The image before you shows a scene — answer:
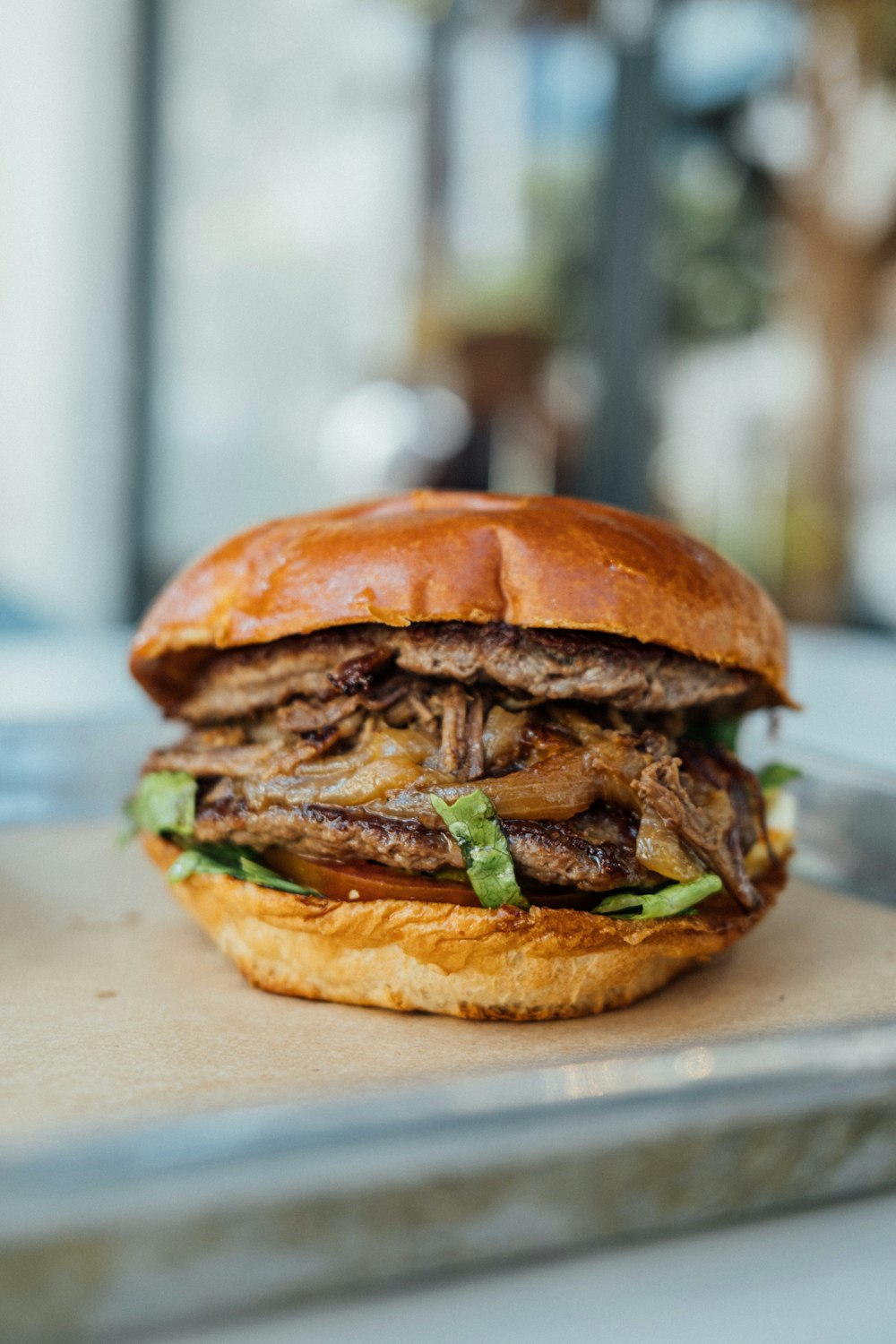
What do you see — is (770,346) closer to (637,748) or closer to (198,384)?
(198,384)

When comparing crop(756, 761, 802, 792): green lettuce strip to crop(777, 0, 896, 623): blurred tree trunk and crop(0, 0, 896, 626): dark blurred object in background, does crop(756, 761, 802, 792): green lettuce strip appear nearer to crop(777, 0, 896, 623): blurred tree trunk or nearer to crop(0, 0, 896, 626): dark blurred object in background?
crop(0, 0, 896, 626): dark blurred object in background

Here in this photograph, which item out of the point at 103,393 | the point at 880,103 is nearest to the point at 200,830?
the point at 103,393

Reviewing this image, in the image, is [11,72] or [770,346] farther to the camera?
[770,346]

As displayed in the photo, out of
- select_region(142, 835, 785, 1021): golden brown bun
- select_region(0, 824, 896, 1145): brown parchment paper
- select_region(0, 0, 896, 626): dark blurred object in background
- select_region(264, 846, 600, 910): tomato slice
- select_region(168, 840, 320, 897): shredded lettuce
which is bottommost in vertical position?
select_region(0, 824, 896, 1145): brown parchment paper

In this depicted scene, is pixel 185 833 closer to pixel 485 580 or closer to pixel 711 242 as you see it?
pixel 485 580

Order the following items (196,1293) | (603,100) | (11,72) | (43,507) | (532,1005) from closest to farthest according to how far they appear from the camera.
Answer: (196,1293) < (532,1005) < (11,72) < (43,507) < (603,100)

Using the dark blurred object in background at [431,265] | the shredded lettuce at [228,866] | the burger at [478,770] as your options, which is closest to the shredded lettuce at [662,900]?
the burger at [478,770]

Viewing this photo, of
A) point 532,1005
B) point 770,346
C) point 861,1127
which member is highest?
point 770,346

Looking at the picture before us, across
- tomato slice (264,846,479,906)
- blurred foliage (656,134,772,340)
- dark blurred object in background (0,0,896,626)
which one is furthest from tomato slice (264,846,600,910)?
blurred foliage (656,134,772,340)
